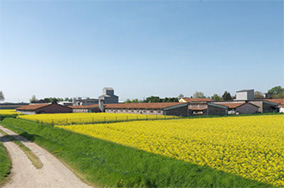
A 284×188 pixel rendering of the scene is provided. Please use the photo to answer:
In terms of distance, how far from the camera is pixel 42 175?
15484mm

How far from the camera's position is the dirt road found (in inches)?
544

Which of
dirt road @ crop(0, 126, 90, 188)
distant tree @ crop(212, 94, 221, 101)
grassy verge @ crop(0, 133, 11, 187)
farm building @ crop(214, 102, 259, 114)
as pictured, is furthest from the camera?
distant tree @ crop(212, 94, 221, 101)

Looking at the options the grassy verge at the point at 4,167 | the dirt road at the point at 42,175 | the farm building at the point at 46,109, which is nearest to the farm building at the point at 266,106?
the farm building at the point at 46,109

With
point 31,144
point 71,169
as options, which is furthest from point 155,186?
point 31,144

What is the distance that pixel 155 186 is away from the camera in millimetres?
13508

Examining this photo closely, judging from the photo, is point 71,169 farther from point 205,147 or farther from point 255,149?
point 255,149

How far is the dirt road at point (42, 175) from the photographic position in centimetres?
1382

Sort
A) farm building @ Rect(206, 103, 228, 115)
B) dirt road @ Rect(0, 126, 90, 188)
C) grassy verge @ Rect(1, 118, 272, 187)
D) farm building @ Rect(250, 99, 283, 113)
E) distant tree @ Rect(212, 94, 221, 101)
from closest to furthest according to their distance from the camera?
grassy verge @ Rect(1, 118, 272, 187)
dirt road @ Rect(0, 126, 90, 188)
farm building @ Rect(206, 103, 228, 115)
farm building @ Rect(250, 99, 283, 113)
distant tree @ Rect(212, 94, 221, 101)

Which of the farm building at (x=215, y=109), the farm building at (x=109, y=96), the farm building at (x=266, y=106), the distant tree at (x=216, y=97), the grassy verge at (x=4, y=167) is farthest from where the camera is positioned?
the distant tree at (x=216, y=97)

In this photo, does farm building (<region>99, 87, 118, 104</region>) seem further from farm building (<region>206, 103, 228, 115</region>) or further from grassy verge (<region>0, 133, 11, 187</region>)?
grassy verge (<region>0, 133, 11, 187</region>)

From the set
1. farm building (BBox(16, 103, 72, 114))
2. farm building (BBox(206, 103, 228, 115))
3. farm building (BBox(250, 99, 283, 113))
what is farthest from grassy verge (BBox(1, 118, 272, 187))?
farm building (BBox(250, 99, 283, 113))

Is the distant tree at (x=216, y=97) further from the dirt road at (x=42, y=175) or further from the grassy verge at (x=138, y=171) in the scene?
the dirt road at (x=42, y=175)

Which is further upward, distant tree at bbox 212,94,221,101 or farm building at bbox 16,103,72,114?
distant tree at bbox 212,94,221,101

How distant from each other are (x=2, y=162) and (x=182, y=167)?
14.2m
